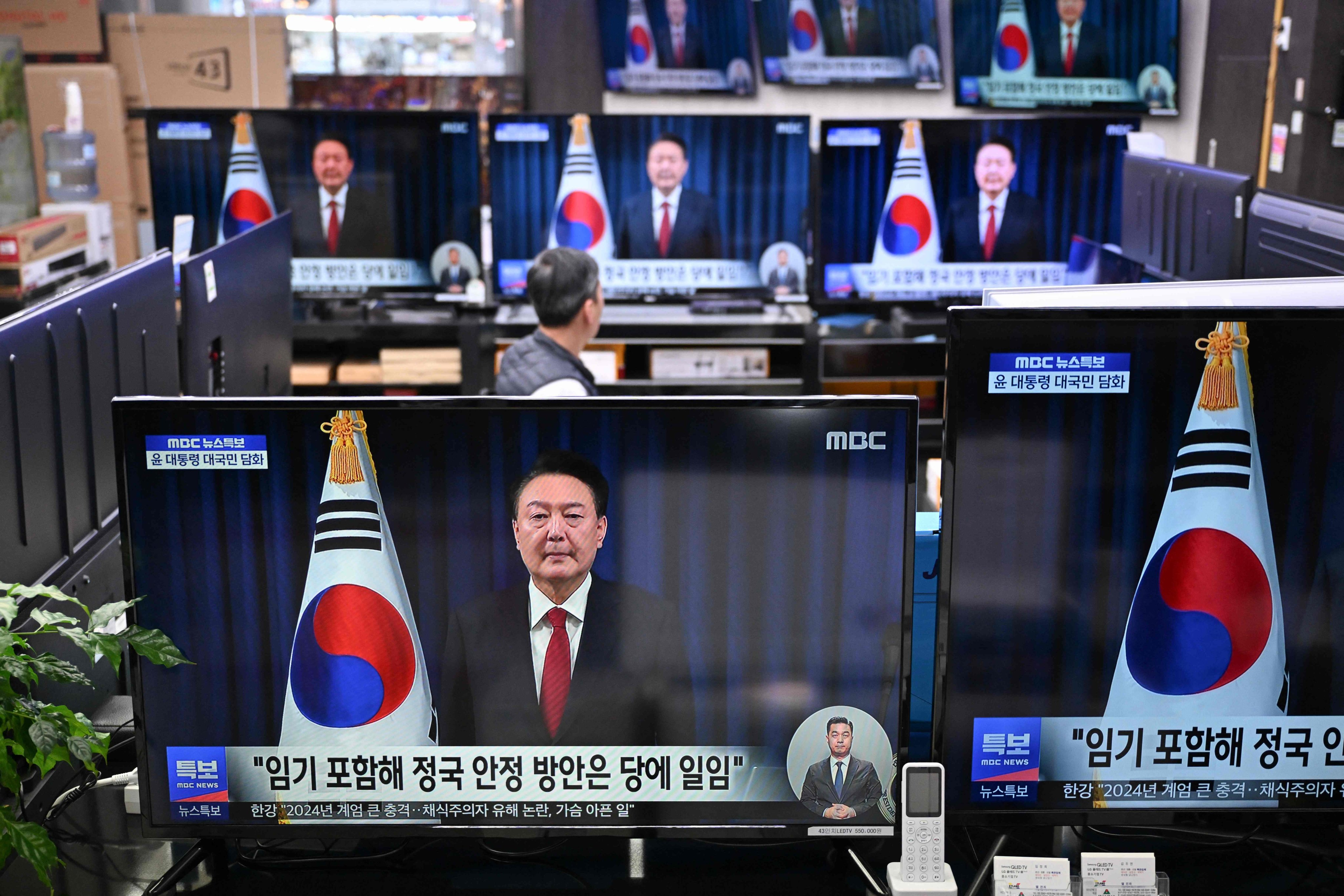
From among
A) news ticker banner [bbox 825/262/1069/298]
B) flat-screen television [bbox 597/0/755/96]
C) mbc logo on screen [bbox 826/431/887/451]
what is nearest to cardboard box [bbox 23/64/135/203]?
flat-screen television [bbox 597/0/755/96]

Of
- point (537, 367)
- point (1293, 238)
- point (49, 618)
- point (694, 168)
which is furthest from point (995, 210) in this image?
point (49, 618)

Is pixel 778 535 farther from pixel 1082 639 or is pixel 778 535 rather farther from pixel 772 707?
pixel 1082 639

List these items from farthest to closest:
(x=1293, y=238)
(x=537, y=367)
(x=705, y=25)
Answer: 1. (x=705, y=25)
2. (x=537, y=367)
3. (x=1293, y=238)

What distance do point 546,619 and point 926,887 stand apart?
0.45 metres

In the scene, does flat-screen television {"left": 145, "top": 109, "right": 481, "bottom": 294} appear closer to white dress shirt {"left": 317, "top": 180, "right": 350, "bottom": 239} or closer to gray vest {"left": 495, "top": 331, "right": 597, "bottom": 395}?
white dress shirt {"left": 317, "top": 180, "right": 350, "bottom": 239}

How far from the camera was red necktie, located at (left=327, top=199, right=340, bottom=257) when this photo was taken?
4059mm

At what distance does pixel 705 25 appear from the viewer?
211 inches

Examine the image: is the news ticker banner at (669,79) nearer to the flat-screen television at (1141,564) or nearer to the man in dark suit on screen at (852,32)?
the man in dark suit on screen at (852,32)

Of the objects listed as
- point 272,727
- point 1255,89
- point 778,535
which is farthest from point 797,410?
point 1255,89

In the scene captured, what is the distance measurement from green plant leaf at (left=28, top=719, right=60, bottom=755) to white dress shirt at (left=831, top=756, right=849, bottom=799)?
0.69 m

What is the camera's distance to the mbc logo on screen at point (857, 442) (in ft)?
3.59

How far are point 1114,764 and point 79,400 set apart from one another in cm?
127

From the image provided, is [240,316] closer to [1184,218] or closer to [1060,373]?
[1060,373]

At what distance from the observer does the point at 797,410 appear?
3.58 ft
